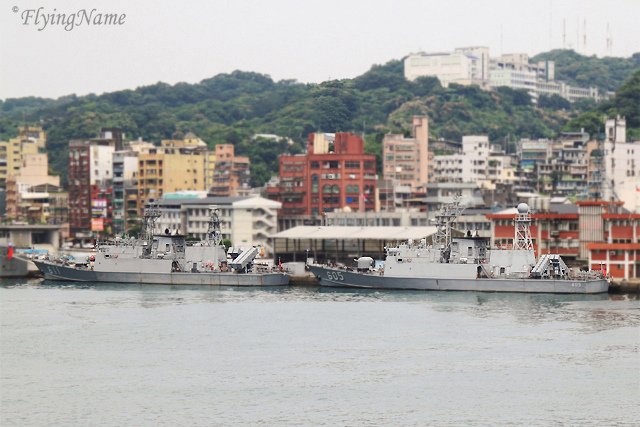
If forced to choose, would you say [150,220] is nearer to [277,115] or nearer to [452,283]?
[452,283]

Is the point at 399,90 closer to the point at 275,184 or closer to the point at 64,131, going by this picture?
the point at 64,131

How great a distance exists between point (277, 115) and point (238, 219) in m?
55.1

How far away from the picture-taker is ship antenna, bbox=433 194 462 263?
6838 cm

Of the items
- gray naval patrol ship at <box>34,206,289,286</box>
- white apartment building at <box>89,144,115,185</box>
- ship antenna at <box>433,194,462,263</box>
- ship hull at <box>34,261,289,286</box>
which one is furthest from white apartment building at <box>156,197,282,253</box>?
ship antenna at <box>433,194,462,263</box>

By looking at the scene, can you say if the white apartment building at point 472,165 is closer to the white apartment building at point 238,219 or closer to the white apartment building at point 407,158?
the white apartment building at point 407,158

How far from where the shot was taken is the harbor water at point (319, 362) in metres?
35.7

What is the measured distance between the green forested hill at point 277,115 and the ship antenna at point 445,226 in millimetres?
46903

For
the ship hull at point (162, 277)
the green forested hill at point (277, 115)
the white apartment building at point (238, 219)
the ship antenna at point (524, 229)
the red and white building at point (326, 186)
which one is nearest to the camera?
the ship antenna at point (524, 229)

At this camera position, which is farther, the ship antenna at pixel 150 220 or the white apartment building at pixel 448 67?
the white apartment building at pixel 448 67

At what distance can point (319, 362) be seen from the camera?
140ft

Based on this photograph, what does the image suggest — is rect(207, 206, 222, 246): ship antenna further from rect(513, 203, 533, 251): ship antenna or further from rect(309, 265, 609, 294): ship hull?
rect(513, 203, 533, 251): ship antenna

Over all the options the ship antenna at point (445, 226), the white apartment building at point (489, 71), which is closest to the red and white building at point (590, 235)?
the ship antenna at point (445, 226)

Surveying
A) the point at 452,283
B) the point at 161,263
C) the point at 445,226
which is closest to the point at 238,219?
the point at 161,263

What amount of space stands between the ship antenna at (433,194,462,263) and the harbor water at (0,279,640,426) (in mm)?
6907
